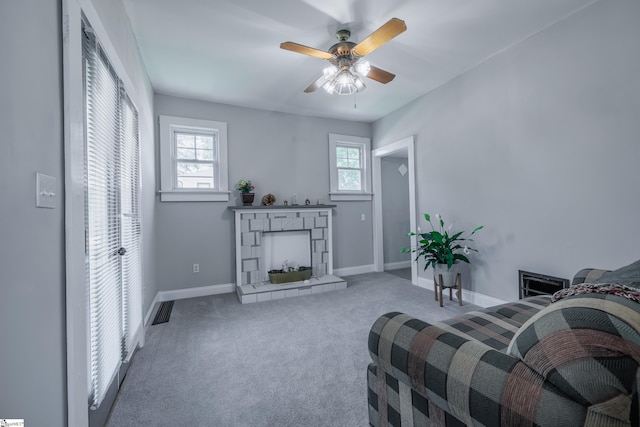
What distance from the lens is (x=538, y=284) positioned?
2.57m

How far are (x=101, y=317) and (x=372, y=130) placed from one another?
468 centimetres

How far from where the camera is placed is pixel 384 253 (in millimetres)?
5266

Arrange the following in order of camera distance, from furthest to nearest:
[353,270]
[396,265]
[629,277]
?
1. [396,265]
2. [353,270]
3. [629,277]

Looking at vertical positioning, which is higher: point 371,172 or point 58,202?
point 371,172

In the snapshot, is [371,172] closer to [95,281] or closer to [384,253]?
[384,253]

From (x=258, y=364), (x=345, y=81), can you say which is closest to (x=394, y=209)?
(x=345, y=81)

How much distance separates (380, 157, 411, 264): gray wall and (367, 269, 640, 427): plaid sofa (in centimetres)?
433

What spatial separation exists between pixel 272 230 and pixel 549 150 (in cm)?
331

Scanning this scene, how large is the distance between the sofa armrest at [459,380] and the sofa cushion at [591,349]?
4 centimetres

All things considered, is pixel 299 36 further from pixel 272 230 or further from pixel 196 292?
pixel 196 292

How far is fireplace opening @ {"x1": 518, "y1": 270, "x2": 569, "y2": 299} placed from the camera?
240cm

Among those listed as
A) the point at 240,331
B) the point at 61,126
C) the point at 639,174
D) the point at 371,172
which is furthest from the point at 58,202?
the point at 371,172

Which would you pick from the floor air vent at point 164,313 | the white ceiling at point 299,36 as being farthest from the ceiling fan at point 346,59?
the floor air vent at point 164,313

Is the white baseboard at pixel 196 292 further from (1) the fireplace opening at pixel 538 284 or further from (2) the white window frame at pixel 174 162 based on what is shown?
(1) the fireplace opening at pixel 538 284
